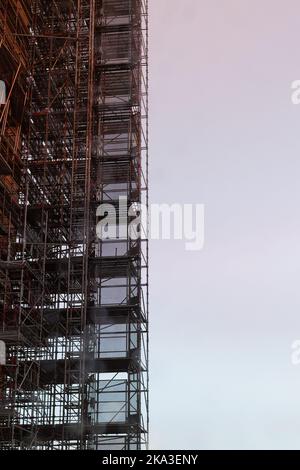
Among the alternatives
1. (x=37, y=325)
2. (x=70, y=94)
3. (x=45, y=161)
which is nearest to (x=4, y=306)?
(x=37, y=325)

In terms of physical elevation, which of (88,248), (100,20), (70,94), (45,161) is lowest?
(88,248)

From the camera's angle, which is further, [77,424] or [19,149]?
[19,149]

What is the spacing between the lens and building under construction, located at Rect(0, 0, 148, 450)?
14.9m

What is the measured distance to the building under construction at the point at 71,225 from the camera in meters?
14.9

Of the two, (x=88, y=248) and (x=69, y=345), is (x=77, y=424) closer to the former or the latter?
(x=69, y=345)

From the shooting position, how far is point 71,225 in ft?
52.9

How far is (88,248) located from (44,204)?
4.07 feet

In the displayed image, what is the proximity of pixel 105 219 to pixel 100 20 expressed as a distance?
15.4 ft

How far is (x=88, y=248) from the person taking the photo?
16188mm
